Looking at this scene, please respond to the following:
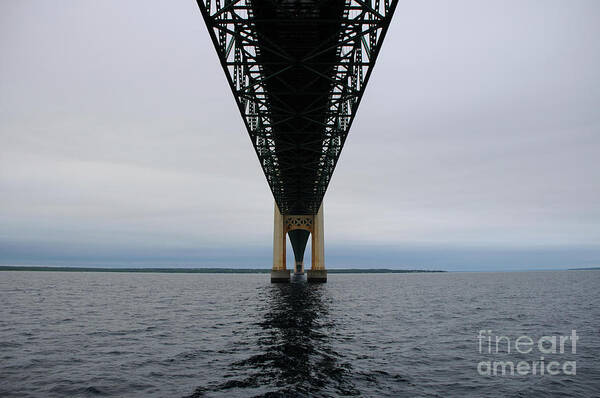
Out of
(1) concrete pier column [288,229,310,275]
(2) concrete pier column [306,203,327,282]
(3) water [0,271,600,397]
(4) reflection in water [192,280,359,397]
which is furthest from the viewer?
(1) concrete pier column [288,229,310,275]

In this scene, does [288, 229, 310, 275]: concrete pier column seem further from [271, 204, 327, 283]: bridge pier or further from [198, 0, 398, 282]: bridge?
[198, 0, 398, 282]: bridge

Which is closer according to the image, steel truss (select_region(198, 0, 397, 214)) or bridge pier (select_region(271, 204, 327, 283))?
steel truss (select_region(198, 0, 397, 214))

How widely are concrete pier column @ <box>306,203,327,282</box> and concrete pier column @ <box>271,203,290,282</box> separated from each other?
4093 mm

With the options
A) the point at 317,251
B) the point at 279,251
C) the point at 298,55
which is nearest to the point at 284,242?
the point at 279,251

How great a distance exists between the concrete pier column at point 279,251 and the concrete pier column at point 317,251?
13.4 feet

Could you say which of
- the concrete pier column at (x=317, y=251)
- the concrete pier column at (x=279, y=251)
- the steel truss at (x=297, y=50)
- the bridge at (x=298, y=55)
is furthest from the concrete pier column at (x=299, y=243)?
the steel truss at (x=297, y=50)

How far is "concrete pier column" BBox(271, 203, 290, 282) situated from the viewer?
5559 cm

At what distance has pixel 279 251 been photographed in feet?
182

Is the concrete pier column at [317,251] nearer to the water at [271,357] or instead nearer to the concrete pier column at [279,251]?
the concrete pier column at [279,251]

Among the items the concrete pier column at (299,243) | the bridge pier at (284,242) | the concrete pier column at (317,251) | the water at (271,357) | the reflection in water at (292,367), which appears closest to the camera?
the reflection in water at (292,367)

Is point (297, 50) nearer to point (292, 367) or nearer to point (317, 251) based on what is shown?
point (292, 367)

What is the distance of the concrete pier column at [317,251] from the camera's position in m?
56.2

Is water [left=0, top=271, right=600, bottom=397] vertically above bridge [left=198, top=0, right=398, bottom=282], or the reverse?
bridge [left=198, top=0, right=398, bottom=282]

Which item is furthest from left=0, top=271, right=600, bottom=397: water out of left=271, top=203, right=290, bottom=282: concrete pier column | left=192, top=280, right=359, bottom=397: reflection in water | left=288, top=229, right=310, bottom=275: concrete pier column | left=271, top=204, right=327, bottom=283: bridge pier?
left=288, top=229, right=310, bottom=275: concrete pier column
